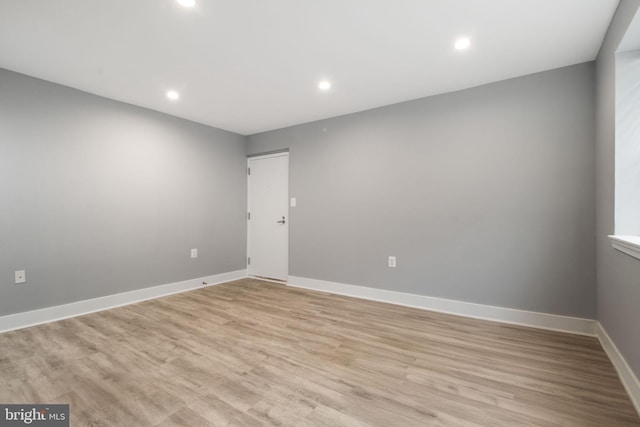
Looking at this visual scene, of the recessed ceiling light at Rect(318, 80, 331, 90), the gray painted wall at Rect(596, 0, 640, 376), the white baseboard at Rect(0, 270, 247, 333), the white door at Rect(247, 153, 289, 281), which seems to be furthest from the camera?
the white door at Rect(247, 153, 289, 281)

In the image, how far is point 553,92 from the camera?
2.58m

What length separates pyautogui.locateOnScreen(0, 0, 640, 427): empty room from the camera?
1.69 metres

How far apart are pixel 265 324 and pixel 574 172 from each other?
316cm

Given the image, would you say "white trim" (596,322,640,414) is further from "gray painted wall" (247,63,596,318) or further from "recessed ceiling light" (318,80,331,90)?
"recessed ceiling light" (318,80,331,90)

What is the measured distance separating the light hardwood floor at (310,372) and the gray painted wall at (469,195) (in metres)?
0.49

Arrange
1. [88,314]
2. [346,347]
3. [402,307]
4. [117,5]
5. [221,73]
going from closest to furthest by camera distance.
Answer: [117,5] < [346,347] < [221,73] < [88,314] < [402,307]

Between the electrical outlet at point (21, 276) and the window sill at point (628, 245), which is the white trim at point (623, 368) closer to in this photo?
the window sill at point (628, 245)

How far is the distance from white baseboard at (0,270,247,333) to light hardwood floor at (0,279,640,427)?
14 cm

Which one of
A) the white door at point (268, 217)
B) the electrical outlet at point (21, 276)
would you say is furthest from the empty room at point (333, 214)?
the white door at point (268, 217)

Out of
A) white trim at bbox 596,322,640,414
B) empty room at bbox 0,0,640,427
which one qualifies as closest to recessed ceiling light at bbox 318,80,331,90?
empty room at bbox 0,0,640,427

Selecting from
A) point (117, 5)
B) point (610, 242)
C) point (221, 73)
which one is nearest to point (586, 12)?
point (610, 242)

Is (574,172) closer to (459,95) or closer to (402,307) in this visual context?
(459,95)

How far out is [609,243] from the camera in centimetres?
202

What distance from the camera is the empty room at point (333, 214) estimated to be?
5.55ft
